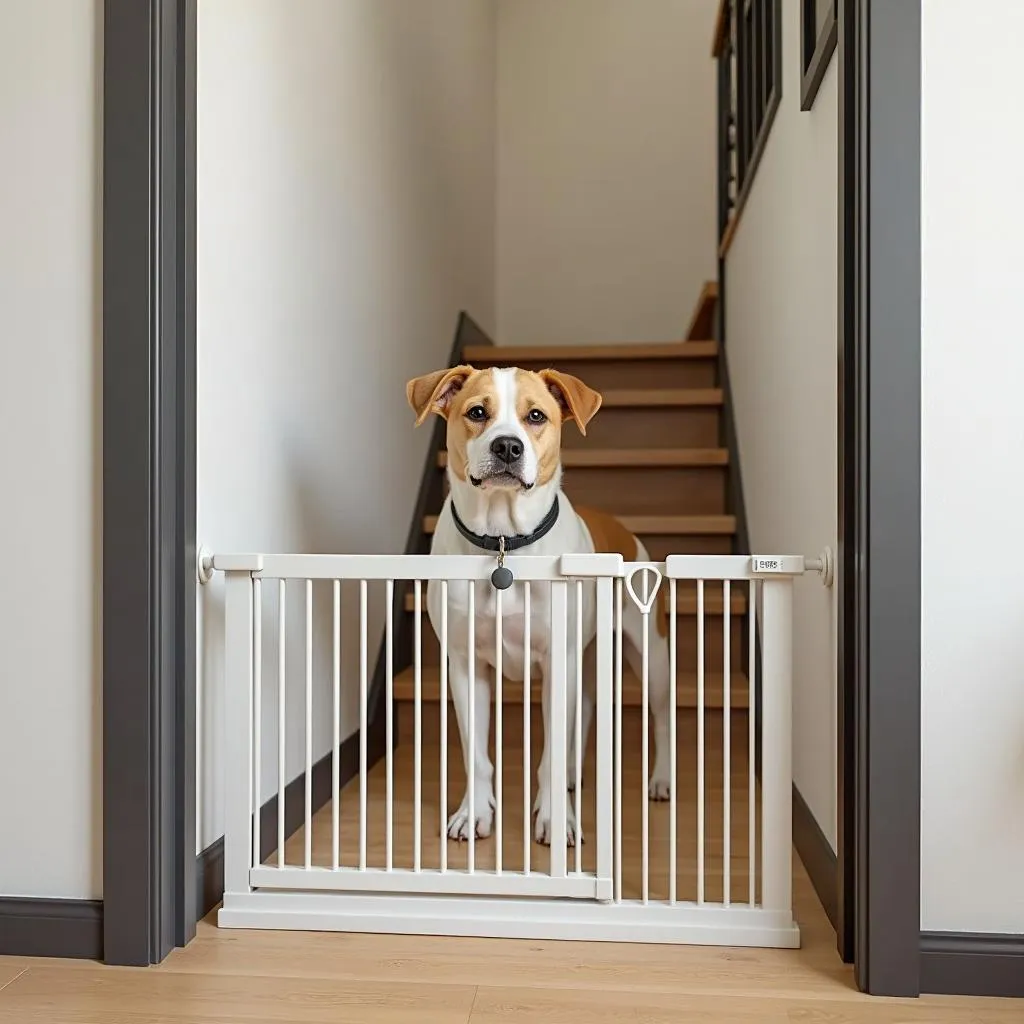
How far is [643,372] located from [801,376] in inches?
71.2

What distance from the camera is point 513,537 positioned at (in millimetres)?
1949

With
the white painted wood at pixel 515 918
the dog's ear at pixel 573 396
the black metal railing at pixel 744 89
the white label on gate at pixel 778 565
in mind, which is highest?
the black metal railing at pixel 744 89

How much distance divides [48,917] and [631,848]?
1038 mm

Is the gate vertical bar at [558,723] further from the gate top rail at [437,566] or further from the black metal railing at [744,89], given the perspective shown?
the black metal railing at [744,89]

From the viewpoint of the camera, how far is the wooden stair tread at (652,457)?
330cm

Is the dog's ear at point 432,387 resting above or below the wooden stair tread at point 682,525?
above

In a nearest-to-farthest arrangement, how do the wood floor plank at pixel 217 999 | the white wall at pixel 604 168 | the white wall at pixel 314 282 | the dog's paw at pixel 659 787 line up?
the wood floor plank at pixel 217 999 < the white wall at pixel 314 282 < the dog's paw at pixel 659 787 < the white wall at pixel 604 168

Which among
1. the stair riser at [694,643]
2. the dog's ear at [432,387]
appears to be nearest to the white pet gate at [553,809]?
the dog's ear at [432,387]

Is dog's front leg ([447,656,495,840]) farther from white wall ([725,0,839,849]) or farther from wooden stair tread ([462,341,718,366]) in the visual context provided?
wooden stair tread ([462,341,718,366])

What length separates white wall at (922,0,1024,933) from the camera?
4.86 ft

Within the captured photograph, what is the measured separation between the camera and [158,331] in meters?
1.57

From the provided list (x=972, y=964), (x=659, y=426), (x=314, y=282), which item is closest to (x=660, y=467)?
(x=659, y=426)

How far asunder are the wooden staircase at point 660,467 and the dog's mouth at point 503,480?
33.4 inches

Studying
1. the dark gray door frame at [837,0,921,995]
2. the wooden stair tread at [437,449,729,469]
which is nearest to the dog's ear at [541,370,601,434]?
the dark gray door frame at [837,0,921,995]
